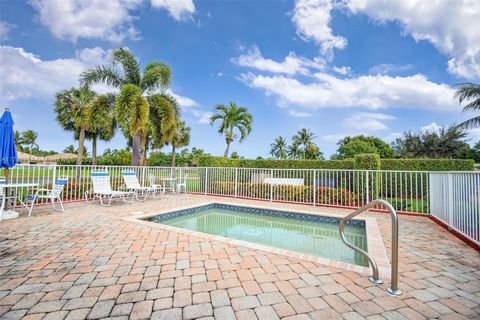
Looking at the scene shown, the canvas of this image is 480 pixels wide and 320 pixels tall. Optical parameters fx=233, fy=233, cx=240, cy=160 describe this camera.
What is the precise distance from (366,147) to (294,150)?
13353 mm

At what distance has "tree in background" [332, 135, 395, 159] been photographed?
37.2 m

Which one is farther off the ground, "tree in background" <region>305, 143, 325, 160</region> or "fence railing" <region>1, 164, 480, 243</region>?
"tree in background" <region>305, 143, 325, 160</region>

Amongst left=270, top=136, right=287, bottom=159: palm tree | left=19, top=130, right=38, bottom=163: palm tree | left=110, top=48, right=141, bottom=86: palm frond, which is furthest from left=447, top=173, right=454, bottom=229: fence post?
left=19, top=130, right=38, bottom=163: palm tree

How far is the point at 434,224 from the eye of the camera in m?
5.38

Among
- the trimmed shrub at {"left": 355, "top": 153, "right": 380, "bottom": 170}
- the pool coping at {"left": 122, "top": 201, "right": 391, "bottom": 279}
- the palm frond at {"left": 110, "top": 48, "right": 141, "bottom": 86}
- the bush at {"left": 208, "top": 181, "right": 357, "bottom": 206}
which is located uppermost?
the palm frond at {"left": 110, "top": 48, "right": 141, "bottom": 86}

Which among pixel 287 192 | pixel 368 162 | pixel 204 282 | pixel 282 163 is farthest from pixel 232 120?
pixel 204 282

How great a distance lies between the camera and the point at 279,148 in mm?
48094

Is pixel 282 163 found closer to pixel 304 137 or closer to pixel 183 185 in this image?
pixel 183 185

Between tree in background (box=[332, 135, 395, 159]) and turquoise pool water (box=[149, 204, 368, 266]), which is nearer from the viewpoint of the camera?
turquoise pool water (box=[149, 204, 368, 266])

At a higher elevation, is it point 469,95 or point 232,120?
point 469,95

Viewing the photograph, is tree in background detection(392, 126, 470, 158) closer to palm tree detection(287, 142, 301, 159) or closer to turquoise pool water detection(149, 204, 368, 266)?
palm tree detection(287, 142, 301, 159)

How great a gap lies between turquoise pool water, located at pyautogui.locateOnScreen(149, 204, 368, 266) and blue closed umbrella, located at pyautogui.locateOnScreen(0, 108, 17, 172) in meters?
3.33

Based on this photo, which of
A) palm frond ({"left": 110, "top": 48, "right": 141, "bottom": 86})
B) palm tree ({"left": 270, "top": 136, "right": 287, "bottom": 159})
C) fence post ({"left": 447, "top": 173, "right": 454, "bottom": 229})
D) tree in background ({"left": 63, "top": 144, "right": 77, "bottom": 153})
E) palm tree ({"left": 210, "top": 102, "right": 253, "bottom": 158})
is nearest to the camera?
fence post ({"left": 447, "top": 173, "right": 454, "bottom": 229})

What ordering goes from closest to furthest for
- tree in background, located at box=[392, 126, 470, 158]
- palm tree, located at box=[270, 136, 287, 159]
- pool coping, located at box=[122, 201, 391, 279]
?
1. pool coping, located at box=[122, 201, 391, 279]
2. tree in background, located at box=[392, 126, 470, 158]
3. palm tree, located at box=[270, 136, 287, 159]
